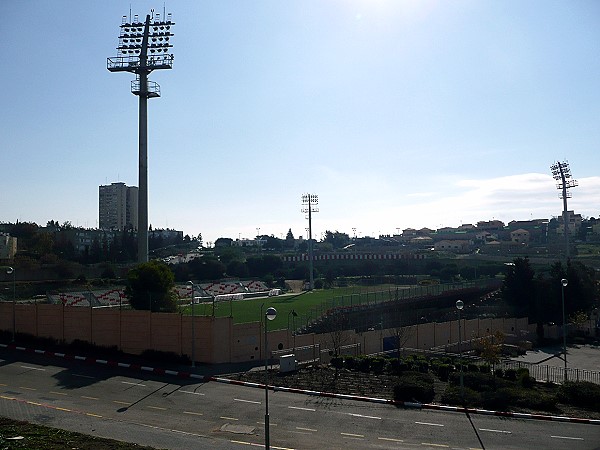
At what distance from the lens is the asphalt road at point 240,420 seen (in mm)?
17422

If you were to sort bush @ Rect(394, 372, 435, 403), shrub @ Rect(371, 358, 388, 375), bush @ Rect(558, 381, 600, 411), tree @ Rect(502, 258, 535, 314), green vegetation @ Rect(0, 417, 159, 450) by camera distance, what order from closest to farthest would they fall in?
→ green vegetation @ Rect(0, 417, 159, 450), bush @ Rect(394, 372, 435, 403), bush @ Rect(558, 381, 600, 411), shrub @ Rect(371, 358, 388, 375), tree @ Rect(502, 258, 535, 314)

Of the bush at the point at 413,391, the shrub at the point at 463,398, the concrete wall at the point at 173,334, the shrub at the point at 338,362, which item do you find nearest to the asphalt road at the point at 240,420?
the bush at the point at 413,391

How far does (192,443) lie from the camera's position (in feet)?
56.1

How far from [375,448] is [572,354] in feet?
97.5

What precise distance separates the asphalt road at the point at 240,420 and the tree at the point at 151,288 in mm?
8989

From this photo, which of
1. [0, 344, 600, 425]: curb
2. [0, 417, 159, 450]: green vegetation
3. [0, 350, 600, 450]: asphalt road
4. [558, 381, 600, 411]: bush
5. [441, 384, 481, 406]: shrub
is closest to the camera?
[0, 417, 159, 450]: green vegetation

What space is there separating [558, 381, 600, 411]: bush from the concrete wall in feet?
38.4

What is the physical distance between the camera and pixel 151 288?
34.5 metres

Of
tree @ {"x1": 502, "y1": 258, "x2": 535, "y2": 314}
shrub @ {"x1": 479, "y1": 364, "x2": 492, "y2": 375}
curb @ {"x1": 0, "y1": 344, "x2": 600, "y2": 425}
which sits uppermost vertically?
tree @ {"x1": 502, "y1": 258, "x2": 535, "y2": 314}

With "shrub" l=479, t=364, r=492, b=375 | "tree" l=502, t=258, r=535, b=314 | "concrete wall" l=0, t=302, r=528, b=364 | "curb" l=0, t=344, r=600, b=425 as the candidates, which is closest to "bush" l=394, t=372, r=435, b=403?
"curb" l=0, t=344, r=600, b=425

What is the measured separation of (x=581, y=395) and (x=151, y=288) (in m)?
22.9

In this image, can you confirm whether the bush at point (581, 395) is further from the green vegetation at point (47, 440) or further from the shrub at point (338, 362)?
the green vegetation at point (47, 440)

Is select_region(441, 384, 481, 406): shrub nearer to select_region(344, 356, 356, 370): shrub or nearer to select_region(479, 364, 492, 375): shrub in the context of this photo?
select_region(479, 364, 492, 375): shrub

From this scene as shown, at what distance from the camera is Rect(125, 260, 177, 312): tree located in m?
→ 34.0
